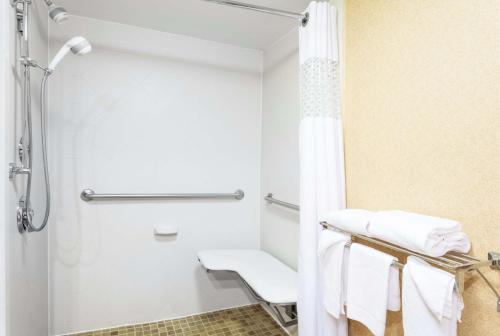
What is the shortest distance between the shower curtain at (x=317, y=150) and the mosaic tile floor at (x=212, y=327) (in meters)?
0.73

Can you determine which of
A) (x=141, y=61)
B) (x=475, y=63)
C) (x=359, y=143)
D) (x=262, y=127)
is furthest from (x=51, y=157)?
(x=475, y=63)

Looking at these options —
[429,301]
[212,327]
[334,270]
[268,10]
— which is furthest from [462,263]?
[212,327]

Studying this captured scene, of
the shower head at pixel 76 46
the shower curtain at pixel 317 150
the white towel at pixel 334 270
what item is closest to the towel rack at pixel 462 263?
the white towel at pixel 334 270

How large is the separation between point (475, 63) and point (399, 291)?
811mm

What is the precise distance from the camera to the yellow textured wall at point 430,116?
859mm

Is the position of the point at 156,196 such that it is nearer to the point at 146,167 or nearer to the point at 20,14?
the point at 146,167

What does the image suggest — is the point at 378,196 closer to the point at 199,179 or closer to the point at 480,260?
the point at 480,260

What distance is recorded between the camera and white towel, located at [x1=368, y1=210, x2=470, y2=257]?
83 cm

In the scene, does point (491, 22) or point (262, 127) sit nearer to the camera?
point (491, 22)

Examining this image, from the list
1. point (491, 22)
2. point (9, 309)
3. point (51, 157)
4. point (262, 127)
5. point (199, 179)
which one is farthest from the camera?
point (262, 127)

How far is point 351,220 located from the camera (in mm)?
1125

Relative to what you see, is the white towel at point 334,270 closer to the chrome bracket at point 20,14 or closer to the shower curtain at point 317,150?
the shower curtain at point 317,150

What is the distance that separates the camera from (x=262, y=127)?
2.37 meters

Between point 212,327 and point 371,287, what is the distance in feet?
4.60
